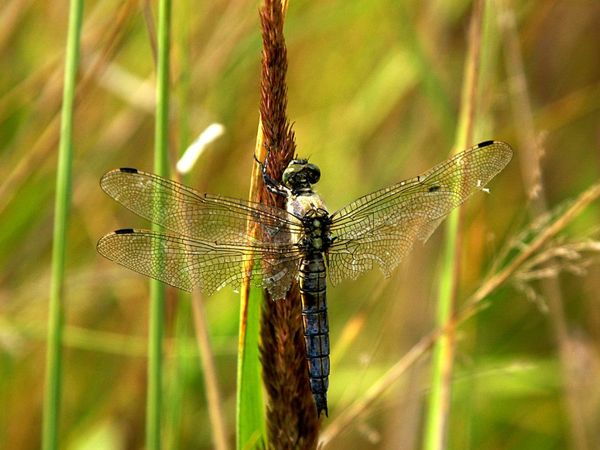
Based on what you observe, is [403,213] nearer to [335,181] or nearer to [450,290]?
[450,290]

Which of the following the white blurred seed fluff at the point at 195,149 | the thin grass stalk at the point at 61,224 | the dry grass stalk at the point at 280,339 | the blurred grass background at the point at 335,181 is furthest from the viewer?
the blurred grass background at the point at 335,181

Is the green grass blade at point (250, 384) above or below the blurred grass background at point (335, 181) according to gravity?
below

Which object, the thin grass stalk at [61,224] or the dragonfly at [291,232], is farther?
the dragonfly at [291,232]

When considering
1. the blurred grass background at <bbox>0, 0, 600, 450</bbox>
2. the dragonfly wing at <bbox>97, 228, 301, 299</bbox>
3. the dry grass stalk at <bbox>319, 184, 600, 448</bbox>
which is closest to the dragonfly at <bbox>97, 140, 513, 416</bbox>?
the dragonfly wing at <bbox>97, 228, 301, 299</bbox>

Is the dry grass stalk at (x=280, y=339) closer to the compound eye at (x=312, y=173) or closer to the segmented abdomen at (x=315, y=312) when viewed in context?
the segmented abdomen at (x=315, y=312)

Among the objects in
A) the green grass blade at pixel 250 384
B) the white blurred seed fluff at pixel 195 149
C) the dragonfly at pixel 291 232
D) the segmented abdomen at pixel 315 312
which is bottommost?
the green grass blade at pixel 250 384

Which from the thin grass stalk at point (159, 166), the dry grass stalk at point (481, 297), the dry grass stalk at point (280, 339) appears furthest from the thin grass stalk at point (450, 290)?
the thin grass stalk at point (159, 166)

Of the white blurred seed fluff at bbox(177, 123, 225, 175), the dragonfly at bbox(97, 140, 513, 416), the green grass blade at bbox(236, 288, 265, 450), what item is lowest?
the green grass blade at bbox(236, 288, 265, 450)

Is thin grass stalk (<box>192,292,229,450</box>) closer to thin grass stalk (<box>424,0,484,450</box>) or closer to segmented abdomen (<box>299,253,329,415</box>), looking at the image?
segmented abdomen (<box>299,253,329,415</box>)
